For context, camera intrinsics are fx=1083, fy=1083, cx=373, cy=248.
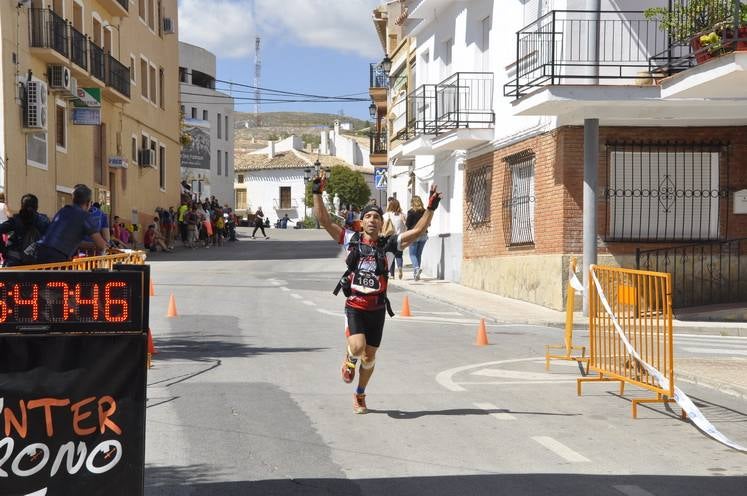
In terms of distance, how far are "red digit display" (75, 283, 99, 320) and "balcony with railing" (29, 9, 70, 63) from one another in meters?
27.6

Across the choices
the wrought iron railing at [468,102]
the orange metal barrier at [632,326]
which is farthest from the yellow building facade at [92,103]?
the orange metal barrier at [632,326]

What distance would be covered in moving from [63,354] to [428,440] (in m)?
3.55

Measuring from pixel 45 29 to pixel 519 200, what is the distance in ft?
52.5

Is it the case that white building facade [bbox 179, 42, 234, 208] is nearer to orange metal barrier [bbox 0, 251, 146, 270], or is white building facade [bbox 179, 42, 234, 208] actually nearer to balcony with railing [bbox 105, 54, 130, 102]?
balcony with railing [bbox 105, 54, 130, 102]

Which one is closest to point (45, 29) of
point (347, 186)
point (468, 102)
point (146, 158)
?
point (146, 158)

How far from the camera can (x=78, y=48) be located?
33.9 meters

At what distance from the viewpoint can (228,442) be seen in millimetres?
7441

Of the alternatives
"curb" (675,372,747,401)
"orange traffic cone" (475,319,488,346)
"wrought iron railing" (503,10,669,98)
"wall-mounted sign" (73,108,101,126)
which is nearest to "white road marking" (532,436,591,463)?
"curb" (675,372,747,401)

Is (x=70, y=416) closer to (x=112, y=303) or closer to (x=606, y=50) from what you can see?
(x=112, y=303)

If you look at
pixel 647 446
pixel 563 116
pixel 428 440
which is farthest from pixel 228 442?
pixel 563 116

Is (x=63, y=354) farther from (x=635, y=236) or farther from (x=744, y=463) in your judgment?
(x=635, y=236)

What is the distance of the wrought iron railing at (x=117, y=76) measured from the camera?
3750 cm

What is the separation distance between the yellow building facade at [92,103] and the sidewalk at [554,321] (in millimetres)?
11152

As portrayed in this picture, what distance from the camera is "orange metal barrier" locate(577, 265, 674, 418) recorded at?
891cm
